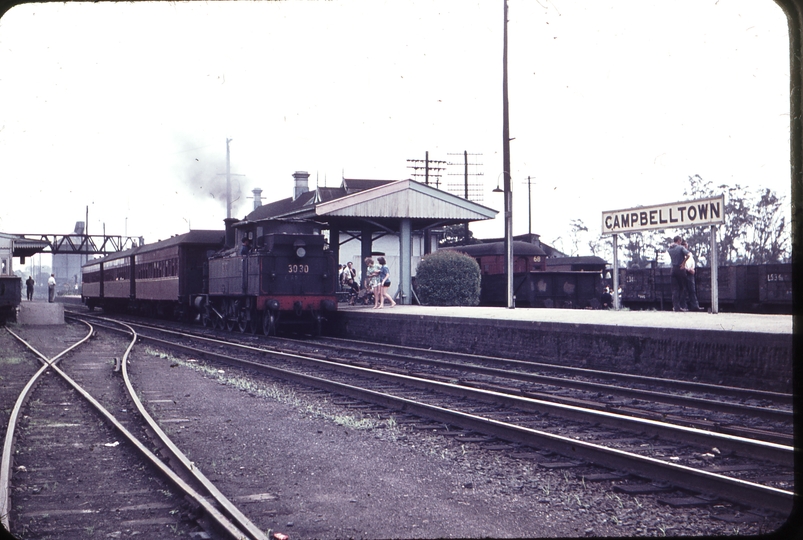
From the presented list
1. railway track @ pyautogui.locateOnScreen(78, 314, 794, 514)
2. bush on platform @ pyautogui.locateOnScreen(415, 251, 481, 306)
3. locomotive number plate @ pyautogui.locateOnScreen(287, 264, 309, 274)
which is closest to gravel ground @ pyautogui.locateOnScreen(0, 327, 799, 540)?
railway track @ pyautogui.locateOnScreen(78, 314, 794, 514)

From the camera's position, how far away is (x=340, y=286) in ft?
89.0

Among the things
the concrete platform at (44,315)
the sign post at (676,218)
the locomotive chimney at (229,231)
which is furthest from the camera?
the concrete platform at (44,315)

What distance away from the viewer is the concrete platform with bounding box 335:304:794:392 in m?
9.76

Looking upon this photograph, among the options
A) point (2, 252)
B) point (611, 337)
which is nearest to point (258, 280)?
point (611, 337)

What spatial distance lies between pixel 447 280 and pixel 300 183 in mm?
26684

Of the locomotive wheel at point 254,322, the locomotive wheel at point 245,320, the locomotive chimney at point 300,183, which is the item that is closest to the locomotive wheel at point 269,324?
the locomotive wheel at point 254,322

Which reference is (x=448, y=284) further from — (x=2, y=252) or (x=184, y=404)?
(x=2, y=252)

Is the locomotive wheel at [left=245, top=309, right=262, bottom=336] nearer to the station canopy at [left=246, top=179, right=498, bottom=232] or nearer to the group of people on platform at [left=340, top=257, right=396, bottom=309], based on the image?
the group of people on platform at [left=340, top=257, right=396, bottom=309]

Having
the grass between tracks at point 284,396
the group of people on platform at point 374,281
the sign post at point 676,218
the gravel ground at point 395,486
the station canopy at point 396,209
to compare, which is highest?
the station canopy at point 396,209

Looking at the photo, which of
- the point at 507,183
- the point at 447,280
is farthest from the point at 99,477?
the point at 447,280

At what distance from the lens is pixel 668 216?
14773 millimetres

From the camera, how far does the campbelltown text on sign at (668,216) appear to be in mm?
14120

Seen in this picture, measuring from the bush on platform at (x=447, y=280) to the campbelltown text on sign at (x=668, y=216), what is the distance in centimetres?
941

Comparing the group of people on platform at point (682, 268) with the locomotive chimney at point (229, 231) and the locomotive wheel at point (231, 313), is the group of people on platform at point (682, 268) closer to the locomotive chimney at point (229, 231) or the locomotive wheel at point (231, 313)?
the locomotive wheel at point (231, 313)
